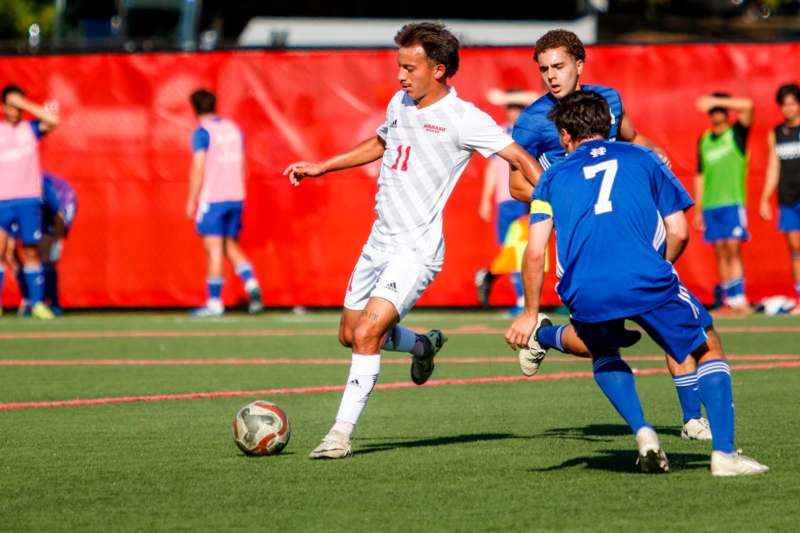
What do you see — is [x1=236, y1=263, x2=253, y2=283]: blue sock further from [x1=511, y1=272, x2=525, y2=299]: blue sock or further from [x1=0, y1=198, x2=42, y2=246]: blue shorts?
[x1=511, y1=272, x2=525, y2=299]: blue sock

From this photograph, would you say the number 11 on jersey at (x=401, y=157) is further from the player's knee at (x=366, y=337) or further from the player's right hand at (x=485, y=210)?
the player's right hand at (x=485, y=210)

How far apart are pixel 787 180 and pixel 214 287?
686 centimetres

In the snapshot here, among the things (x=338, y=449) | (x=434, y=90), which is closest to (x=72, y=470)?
(x=338, y=449)

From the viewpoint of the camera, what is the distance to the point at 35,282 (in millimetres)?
17844

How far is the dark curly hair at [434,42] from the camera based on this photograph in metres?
7.85

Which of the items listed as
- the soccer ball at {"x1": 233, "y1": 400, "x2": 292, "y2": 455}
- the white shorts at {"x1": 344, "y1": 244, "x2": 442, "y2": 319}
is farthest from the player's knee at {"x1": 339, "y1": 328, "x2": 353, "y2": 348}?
the soccer ball at {"x1": 233, "y1": 400, "x2": 292, "y2": 455}

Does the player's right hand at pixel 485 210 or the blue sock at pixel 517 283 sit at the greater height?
the player's right hand at pixel 485 210

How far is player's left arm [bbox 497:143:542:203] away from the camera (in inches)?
300

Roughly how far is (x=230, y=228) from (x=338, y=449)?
418 inches

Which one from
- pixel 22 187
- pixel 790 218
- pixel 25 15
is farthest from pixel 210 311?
pixel 25 15

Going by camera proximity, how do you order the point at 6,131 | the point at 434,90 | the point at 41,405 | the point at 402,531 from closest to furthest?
the point at 402,531 → the point at 434,90 → the point at 41,405 → the point at 6,131

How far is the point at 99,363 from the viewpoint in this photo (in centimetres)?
1266

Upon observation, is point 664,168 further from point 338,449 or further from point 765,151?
point 765,151

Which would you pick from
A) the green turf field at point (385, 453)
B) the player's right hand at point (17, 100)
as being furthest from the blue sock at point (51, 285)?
the green turf field at point (385, 453)
